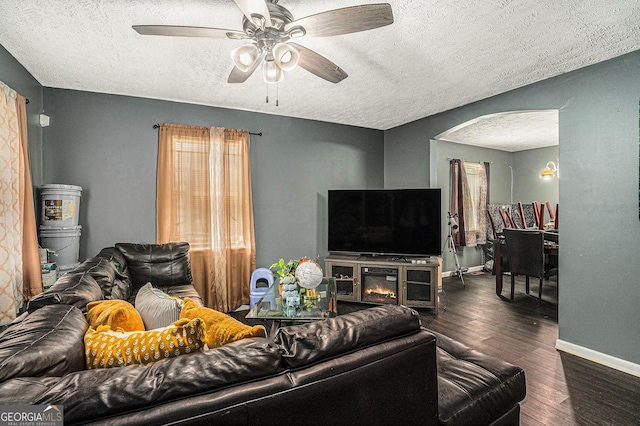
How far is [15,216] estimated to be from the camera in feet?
7.73

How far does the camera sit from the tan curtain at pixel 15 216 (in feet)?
7.36

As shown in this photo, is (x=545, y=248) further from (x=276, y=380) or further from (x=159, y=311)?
(x=159, y=311)

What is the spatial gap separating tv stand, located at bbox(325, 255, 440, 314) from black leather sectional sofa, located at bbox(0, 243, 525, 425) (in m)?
2.27

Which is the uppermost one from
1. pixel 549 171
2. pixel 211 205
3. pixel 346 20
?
pixel 346 20

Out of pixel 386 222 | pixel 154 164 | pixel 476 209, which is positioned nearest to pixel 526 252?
pixel 386 222

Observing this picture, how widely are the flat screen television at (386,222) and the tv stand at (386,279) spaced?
0.49 ft

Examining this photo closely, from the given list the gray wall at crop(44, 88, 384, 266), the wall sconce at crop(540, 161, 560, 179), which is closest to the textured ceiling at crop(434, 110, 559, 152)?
the wall sconce at crop(540, 161, 560, 179)

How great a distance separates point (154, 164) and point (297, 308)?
252 cm

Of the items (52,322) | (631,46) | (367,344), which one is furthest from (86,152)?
(631,46)

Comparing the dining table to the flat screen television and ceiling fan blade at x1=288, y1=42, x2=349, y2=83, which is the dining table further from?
ceiling fan blade at x1=288, y1=42, x2=349, y2=83

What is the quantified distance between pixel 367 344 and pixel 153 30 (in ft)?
6.33

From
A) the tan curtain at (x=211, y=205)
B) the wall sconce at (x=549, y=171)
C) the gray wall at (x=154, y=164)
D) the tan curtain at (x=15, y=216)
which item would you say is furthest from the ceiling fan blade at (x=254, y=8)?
the wall sconce at (x=549, y=171)

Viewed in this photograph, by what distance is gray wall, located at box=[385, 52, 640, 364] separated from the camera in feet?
8.13

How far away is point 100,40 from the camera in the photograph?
229 centimetres
